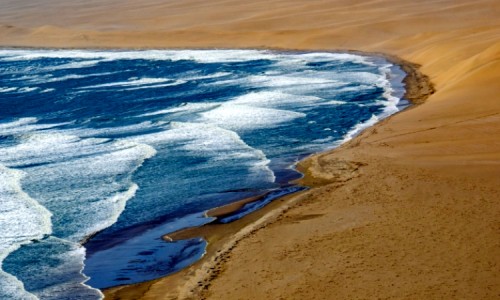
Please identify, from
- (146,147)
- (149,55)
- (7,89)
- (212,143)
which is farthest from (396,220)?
(149,55)

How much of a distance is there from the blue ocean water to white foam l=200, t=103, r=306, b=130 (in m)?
0.05

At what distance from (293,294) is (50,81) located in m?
21.8

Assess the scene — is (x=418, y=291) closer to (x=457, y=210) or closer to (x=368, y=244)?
(x=368, y=244)

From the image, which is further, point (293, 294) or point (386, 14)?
point (386, 14)

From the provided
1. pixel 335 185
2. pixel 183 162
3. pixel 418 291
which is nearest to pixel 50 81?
pixel 183 162

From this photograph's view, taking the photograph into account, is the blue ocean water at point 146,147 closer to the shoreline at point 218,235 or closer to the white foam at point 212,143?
the white foam at point 212,143

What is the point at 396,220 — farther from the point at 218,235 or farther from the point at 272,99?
the point at 272,99

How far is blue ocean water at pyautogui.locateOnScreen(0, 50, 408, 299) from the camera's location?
36.0ft

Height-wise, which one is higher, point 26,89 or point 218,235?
point 218,235

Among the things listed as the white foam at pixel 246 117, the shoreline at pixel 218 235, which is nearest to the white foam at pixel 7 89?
the white foam at pixel 246 117

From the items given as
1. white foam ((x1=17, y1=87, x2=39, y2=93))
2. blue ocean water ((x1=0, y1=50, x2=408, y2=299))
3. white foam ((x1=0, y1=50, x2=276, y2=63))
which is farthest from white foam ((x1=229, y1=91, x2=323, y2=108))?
white foam ((x1=0, y1=50, x2=276, y2=63))

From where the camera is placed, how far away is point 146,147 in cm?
1698

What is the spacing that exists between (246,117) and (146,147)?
3.54 meters

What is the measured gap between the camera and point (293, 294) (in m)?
8.74
